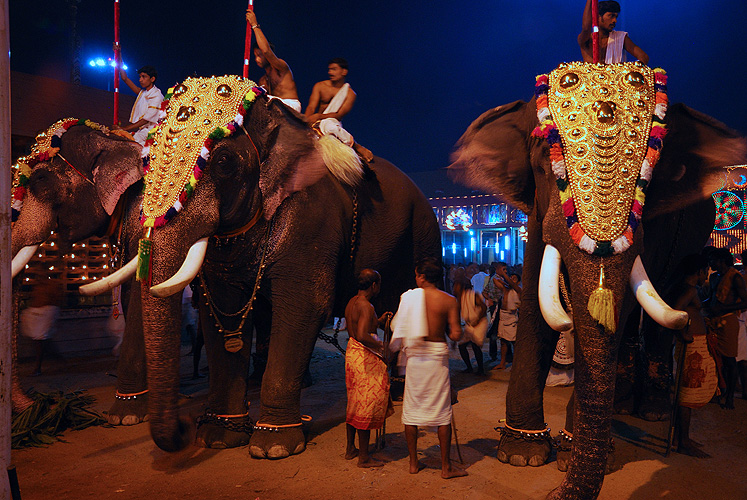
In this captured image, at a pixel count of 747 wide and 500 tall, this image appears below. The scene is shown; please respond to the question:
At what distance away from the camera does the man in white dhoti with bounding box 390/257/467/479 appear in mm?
4324

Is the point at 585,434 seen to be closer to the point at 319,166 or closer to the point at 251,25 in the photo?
the point at 319,166

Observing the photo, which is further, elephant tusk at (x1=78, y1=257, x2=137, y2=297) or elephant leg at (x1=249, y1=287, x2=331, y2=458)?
elephant leg at (x1=249, y1=287, x2=331, y2=458)

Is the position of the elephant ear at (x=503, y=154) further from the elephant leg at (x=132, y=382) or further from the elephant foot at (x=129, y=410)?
the elephant foot at (x=129, y=410)

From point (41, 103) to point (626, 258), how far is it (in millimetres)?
10163

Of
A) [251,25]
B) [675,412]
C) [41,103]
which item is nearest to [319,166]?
[251,25]

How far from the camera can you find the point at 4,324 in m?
2.70

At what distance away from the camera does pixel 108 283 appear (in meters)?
4.46

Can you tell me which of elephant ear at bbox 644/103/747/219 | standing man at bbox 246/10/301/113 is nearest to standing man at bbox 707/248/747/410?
elephant ear at bbox 644/103/747/219

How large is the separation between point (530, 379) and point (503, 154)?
6.09 feet

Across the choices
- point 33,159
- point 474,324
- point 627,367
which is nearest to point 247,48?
point 33,159

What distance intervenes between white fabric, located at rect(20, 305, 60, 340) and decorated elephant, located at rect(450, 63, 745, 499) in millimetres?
6205

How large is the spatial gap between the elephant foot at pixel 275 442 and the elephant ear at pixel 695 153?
11.3ft

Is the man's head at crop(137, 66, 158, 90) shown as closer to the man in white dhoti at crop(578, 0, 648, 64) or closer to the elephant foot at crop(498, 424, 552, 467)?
the man in white dhoti at crop(578, 0, 648, 64)

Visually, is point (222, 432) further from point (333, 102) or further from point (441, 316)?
point (333, 102)
